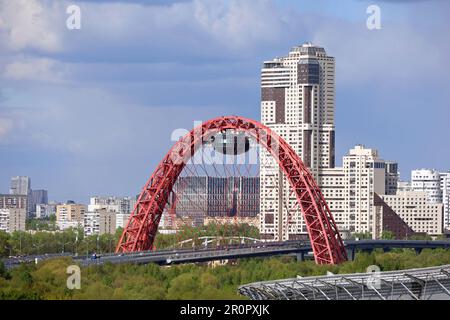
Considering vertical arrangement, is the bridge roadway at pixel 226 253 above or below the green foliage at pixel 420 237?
below

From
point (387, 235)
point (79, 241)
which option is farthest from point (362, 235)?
point (79, 241)

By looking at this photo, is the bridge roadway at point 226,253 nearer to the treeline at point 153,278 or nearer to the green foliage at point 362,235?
the treeline at point 153,278

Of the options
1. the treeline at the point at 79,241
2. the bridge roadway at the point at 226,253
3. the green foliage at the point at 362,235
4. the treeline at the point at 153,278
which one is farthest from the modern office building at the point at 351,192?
the treeline at the point at 153,278

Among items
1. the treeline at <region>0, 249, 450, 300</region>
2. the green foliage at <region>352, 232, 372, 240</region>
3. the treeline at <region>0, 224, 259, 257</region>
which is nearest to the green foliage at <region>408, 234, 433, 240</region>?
the green foliage at <region>352, 232, 372, 240</region>

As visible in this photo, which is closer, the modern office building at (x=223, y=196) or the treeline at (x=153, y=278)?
the treeline at (x=153, y=278)

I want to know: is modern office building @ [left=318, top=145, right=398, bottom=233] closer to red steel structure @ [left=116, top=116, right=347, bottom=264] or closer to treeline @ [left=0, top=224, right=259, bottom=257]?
treeline @ [left=0, top=224, right=259, bottom=257]

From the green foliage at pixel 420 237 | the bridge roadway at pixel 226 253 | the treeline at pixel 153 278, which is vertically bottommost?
the treeline at pixel 153 278

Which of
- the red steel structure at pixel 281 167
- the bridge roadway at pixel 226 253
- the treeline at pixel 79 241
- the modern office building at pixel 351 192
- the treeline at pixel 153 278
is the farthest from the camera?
the modern office building at pixel 351 192
